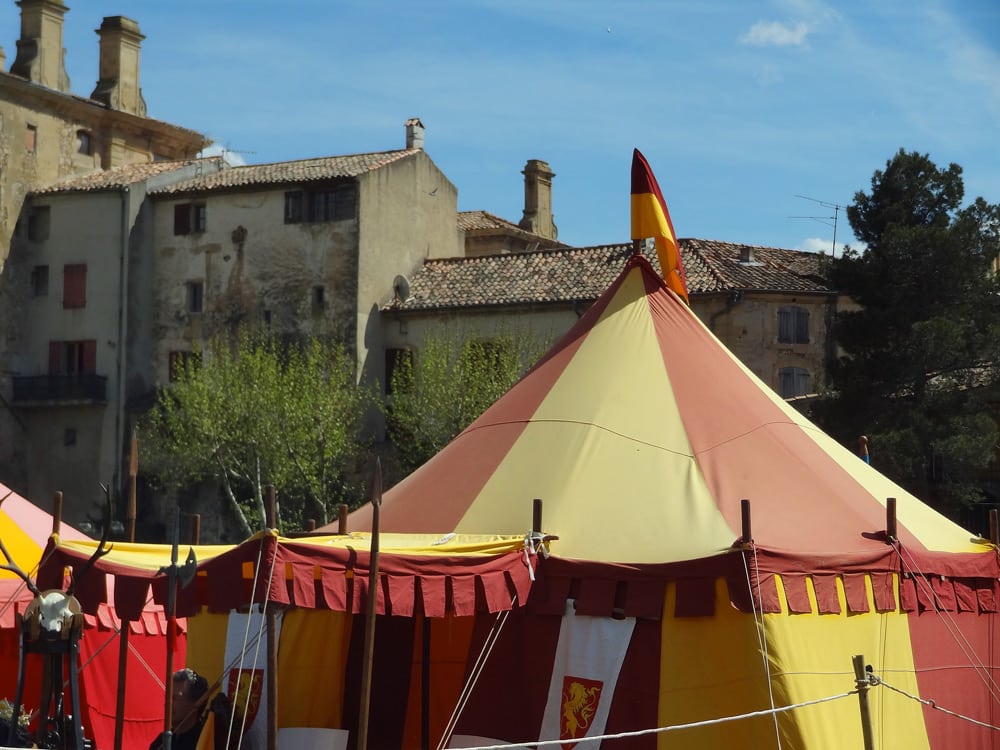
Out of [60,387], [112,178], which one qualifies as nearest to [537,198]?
[112,178]

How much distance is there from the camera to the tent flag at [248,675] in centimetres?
1079

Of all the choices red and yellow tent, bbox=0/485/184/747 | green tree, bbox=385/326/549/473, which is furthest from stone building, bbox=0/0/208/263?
red and yellow tent, bbox=0/485/184/747

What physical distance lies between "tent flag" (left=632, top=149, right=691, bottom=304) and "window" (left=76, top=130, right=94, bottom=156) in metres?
35.1

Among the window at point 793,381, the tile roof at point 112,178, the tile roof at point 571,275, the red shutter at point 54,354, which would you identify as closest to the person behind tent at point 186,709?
the tile roof at point 571,275

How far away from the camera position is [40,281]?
144 ft

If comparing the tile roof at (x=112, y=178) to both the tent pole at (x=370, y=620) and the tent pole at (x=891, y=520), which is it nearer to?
the tent pole at (x=891, y=520)

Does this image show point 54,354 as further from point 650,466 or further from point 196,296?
point 650,466

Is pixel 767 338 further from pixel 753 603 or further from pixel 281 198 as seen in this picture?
pixel 753 603

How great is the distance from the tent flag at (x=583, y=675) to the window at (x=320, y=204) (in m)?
A: 30.5

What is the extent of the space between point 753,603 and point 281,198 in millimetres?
32782

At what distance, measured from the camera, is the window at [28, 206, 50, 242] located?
4381 cm

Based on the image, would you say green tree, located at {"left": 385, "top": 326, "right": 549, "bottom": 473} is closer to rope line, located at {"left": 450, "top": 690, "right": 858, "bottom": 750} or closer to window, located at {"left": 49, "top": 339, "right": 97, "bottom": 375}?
window, located at {"left": 49, "top": 339, "right": 97, "bottom": 375}

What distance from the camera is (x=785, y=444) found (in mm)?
11789

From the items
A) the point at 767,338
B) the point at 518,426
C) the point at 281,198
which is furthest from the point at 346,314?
the point at 518,426
